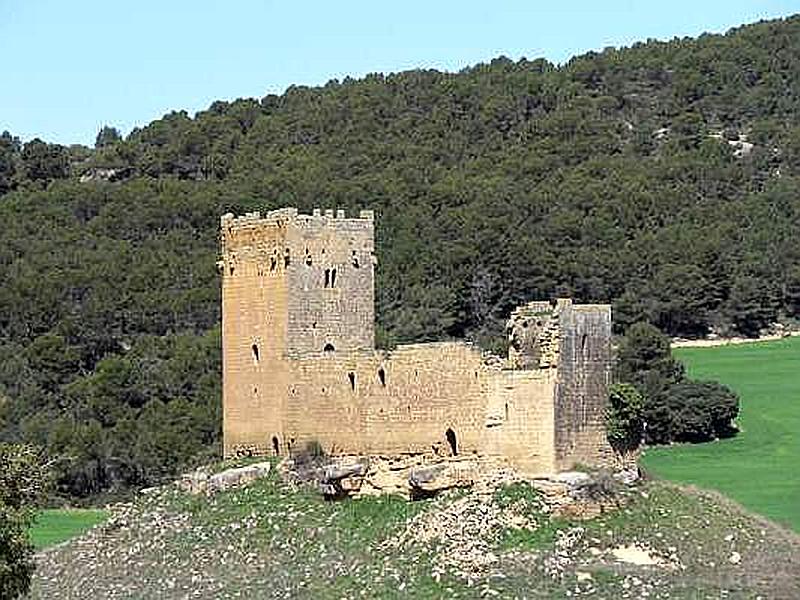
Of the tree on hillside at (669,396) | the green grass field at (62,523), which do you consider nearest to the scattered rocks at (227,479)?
the green grass field at (62,523)

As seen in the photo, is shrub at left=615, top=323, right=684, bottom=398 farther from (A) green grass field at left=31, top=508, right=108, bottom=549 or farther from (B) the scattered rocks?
(B) the scattered rocks

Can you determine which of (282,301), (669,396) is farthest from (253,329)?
(669,396)

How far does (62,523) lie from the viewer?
47938 millimetres

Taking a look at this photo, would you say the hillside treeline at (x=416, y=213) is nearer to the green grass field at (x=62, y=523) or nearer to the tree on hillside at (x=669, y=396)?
the green grass field at (x=62, y=523)

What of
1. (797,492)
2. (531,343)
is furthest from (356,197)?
(531,343)

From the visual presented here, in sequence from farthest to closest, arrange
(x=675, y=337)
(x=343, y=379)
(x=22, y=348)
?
(x=675, y=337) < (x=22, y=348) < (x=343, y=379)

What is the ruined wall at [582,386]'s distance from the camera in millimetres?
29531

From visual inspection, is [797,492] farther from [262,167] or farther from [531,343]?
[262,167]

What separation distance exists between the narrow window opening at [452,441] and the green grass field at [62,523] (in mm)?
13907

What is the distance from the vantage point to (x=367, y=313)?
116 feet

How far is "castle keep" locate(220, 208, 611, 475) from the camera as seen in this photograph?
29.7 m

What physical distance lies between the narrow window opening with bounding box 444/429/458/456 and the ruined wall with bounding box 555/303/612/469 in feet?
6.33

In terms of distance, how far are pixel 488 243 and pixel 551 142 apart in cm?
1388

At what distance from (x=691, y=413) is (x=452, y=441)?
82.3 ft
